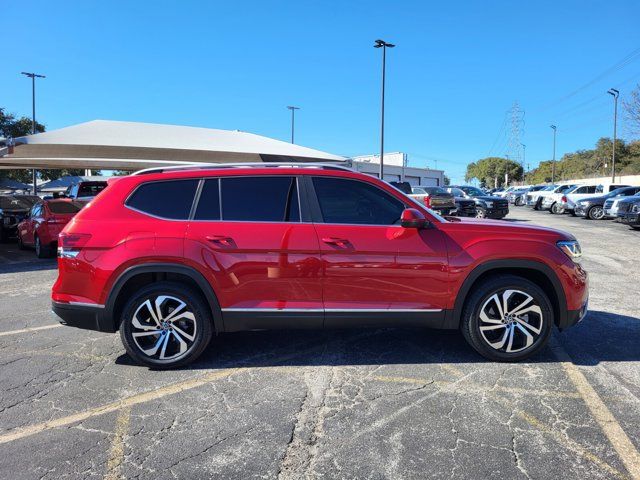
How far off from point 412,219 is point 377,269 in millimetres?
522

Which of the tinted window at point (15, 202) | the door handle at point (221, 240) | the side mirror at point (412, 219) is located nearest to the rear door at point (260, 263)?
the door handle at point (221, 240)

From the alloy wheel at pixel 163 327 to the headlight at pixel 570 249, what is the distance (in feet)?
11.0

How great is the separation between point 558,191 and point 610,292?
83.2 ft

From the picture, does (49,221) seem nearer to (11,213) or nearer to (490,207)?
(11,213)

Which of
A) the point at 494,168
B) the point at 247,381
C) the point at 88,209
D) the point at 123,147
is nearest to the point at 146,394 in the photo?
the point at 247,381

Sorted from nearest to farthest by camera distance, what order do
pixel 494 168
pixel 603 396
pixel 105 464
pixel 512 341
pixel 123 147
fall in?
1. pixel 105 464
2. pixel 603 396
3. pixel 512 341
4. pixel 123 147
5. pixel 494 168

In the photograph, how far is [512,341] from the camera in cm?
408

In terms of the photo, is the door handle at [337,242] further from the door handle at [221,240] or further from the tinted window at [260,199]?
the door handle at [221,240]

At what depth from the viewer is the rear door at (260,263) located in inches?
152

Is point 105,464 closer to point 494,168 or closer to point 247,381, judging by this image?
point 247,381

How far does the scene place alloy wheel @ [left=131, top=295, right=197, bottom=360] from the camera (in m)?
3.97

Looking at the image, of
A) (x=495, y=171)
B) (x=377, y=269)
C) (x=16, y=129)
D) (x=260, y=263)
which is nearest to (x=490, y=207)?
(x=377, y=269)

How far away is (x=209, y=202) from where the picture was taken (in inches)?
160

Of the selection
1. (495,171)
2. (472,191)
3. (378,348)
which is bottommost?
(378,348)
